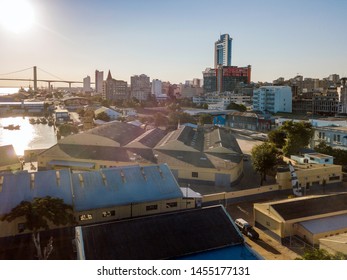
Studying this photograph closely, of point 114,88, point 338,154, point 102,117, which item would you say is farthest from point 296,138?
point 114,88

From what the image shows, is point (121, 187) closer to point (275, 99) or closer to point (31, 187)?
point (31, 187)

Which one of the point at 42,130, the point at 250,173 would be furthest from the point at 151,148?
the point at 42,130

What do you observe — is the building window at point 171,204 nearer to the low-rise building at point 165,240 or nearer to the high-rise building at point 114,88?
the low-rise building at point 165,240

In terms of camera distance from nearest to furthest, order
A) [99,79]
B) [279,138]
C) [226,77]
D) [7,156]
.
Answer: [7,156], [279,138], [226,77], [99,79]

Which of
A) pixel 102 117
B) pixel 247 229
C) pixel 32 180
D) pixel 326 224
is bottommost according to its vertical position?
pixel 247 229

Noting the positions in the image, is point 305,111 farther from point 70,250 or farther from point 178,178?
point 70,250

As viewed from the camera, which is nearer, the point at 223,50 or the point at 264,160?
the point at 264,160

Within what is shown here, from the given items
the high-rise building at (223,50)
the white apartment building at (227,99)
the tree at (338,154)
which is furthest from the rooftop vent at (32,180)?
the high-rise building at (223,50)
